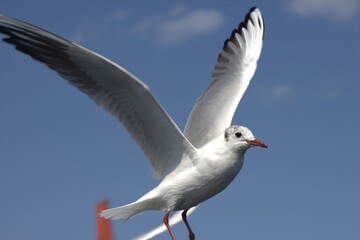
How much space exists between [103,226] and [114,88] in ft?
5.22

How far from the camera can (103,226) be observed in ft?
24.0

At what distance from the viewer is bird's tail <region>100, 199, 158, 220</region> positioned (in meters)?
7.88

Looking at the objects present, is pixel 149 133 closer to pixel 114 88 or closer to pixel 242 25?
pixel 114 88

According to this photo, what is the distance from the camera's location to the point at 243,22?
11578mm

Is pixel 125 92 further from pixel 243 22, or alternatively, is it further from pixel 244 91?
pixel 243 22

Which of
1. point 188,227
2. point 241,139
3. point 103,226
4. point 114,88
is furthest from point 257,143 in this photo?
point 103,226

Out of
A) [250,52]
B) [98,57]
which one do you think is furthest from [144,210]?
[250,52]

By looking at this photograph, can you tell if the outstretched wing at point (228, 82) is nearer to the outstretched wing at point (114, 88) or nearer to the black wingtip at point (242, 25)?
the black wingtip at point (242, 25)

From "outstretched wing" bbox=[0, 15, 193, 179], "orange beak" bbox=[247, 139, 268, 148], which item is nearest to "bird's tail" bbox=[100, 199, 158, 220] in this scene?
"outstretched wing" bbox=[0, 15, 193, 179]

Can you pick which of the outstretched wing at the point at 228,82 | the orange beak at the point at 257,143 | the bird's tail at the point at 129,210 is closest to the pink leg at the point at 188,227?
the bird's tail at the point at 129,210

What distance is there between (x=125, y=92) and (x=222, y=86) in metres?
2.86

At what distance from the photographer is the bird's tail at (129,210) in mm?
7875

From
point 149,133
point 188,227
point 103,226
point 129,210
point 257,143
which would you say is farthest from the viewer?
point 188,227

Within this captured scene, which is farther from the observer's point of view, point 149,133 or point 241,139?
point 149,133
